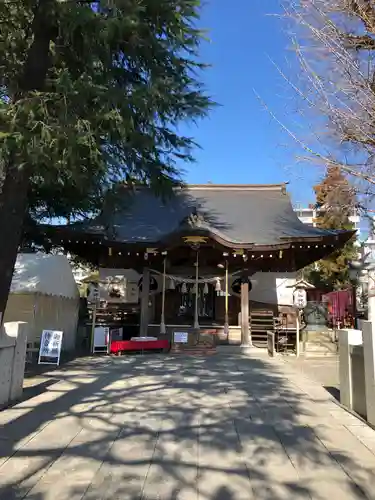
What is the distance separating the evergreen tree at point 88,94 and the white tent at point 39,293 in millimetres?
4719

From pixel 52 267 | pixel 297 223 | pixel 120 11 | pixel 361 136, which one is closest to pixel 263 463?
pixel 361 136

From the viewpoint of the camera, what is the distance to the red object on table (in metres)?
13.2

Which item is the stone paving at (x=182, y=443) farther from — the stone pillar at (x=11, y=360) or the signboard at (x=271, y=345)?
the signboard at (x=271, y=345)

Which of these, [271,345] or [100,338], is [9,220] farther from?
[271,345]

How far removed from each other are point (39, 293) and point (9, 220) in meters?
5.93

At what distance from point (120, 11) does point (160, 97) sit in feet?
4.50

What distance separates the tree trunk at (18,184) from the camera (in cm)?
673

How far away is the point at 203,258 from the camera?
52.2 ft

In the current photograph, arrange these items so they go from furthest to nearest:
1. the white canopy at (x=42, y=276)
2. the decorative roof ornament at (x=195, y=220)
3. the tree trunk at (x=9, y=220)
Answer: the decorative roof ornament at (x=195, y=220)
the white canopy at (x=42, y=276)
the tree trunk at (x=9, y=220)

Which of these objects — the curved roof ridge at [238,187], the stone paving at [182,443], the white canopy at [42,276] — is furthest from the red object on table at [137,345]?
the curved roof ridge at [238,187]

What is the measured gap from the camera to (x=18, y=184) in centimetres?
681

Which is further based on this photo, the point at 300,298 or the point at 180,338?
the point at 300,298

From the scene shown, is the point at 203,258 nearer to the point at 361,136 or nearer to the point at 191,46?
the point at 191,46

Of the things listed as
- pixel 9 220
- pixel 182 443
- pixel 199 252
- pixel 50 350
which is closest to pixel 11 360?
pixel 9 220
